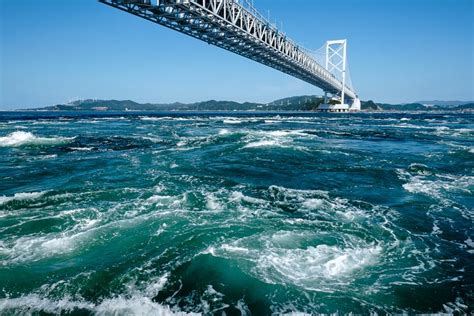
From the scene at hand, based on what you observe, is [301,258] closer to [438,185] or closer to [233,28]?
[438,185]

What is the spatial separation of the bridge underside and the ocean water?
44.4 ft

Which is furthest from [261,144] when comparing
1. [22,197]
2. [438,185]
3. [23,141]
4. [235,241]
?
[23,141]

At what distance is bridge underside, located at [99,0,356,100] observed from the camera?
19834mm

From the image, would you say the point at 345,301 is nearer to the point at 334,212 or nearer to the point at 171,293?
the point at 171,293

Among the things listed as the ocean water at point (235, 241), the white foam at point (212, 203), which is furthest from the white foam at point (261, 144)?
the white foam at point (212, 203)

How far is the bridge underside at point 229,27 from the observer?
781 inches

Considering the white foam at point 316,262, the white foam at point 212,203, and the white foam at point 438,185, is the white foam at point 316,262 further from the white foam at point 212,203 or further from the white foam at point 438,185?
the white foam at point 438,185

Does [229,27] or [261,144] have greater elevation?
[229,27]

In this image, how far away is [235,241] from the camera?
5605 mm

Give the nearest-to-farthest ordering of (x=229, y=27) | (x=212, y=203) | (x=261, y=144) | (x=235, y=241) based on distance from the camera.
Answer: (x=235, y=241), (x=212, y=203), (x=261, y=144), (x=229, y=27)

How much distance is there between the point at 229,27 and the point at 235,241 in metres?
25.3

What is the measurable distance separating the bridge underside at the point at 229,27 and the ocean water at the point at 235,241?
13.5 meters

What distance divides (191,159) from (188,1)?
1183 cm

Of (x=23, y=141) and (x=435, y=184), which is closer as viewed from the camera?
(x=435, y=184)
